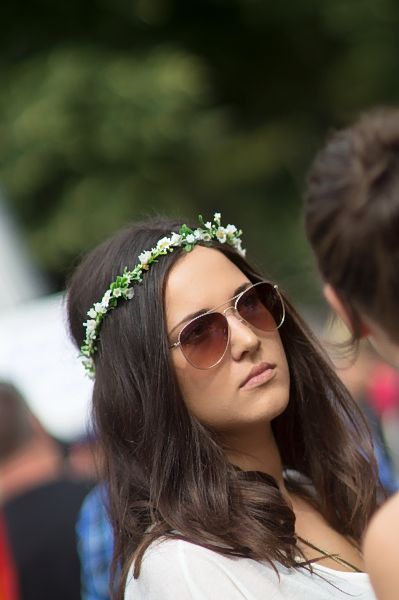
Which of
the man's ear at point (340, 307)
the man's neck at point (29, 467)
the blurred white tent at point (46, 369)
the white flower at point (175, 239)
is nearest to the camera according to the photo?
the man's ear at point (340, 307)

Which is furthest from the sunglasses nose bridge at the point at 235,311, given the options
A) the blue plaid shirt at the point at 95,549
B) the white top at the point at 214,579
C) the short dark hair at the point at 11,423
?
the short dark hair at the point at 11,423

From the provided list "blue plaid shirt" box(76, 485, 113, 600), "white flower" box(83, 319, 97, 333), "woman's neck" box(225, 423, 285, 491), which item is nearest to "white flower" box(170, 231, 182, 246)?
"white flower" box(83, 319, 97, 333)

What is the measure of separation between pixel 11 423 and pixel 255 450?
2203 millimetres

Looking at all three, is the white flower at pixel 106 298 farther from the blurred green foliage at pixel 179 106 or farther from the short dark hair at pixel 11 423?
the blurred green foliage at pixel 179 106

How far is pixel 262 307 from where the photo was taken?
7.68ft

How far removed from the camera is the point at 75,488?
13.1 feet

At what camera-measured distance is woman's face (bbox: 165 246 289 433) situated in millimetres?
2219

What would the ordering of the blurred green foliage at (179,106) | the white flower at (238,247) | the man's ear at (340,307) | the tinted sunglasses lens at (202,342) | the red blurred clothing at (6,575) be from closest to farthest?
1. the man's ear at (340,307)
2. the tinted sunglasses lens at (202,342)
3. the white flower at (238,247)
4. the red blurred clothing at (6,575)
5. the blurred green foliage at (179,106)

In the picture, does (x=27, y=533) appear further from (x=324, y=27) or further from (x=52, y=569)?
(x=324, y=27)

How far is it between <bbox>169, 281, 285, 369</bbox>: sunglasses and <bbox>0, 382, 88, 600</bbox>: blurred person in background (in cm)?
183

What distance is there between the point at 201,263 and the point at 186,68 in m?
6.74

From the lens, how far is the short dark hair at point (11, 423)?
430 centimetres

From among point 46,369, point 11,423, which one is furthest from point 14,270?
point 11,423

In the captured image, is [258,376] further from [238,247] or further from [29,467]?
[29,467]
